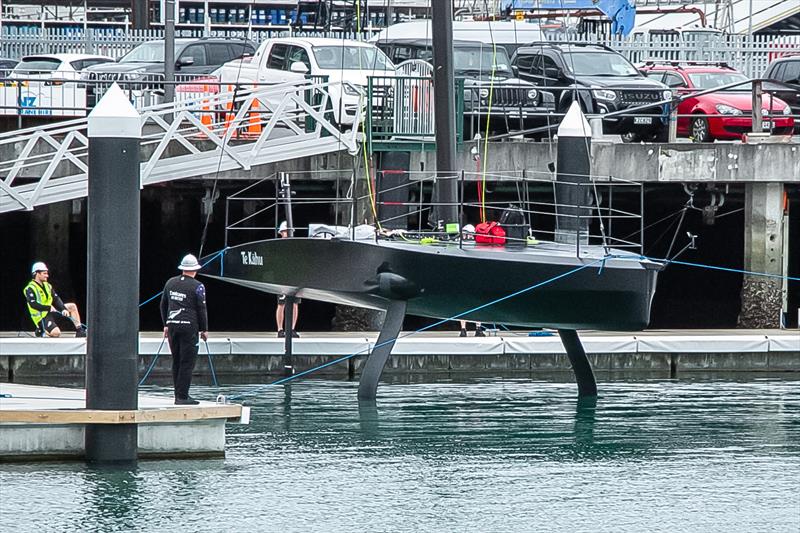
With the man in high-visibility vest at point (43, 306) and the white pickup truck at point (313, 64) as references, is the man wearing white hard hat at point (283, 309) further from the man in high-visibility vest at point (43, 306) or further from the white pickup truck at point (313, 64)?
the white pickup truck at point (313, 64)

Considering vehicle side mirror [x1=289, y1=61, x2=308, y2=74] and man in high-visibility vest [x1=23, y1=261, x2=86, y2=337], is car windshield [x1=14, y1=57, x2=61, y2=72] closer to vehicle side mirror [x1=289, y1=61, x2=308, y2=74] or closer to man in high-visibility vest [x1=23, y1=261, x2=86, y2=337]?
vehicle side mirror [x1=289, y1=61, x2=308, y2=74]

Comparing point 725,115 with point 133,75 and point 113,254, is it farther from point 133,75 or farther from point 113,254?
point 113,254

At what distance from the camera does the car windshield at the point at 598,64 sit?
28203 millimetres

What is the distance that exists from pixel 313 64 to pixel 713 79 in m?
8.25

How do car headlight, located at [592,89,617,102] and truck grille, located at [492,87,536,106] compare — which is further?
car headlight, located at [592,89,617,102]

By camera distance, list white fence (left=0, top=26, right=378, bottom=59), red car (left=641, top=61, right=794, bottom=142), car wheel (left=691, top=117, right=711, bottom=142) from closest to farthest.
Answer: red car (left=641, top=61, right=794, bottom=142) < car wheel (left=691, top=117, right=711, bottom=142) < white fence (left=0, top=26, right=378, bottom=59)

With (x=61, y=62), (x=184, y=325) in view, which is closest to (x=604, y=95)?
(x=61, y=62)

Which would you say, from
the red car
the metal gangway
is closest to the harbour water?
the metal gangway

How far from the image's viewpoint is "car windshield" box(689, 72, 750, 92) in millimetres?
30406

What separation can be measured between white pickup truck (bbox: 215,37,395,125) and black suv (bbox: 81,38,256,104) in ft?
6.81

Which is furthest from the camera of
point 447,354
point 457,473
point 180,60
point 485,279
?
point 180,60

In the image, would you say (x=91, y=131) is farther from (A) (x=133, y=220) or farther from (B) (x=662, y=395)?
(B) (x=662, y=395)

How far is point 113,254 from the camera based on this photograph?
45.9 feet

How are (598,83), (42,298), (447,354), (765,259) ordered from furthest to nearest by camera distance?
(598,83)
(765,259)
(447,354)
(42,298)
